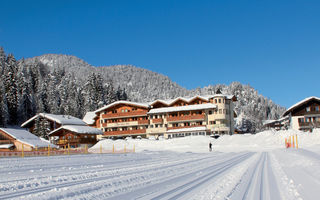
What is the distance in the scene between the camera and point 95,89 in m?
96.5

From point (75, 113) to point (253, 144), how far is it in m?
57.5

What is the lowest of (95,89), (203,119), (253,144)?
(253,144)

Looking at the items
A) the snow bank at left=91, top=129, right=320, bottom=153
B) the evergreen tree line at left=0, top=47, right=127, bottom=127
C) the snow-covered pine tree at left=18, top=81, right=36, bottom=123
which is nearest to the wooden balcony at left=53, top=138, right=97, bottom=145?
the snow bank at left=91, top=129, right=320, bottom=153

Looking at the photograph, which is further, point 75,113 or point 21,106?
point 75,113

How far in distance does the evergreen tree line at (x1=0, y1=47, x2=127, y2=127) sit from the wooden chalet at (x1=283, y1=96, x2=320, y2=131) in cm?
5128

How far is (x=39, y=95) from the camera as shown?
88125 millimetres

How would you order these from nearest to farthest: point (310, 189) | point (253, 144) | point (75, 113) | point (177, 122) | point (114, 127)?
point (310, 189), point (253, 144), point (177, 122), point (114, 127), point (75, 113)

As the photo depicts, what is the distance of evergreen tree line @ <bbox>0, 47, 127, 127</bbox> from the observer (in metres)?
77.4

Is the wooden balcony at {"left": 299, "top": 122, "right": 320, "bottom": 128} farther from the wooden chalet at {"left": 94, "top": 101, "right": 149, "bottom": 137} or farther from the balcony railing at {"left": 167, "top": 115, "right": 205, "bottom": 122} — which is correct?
the wooden chalet at {"left": 94, "top": 101, "right": 149, "bottom": 137}

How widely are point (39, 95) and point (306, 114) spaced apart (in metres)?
69.0

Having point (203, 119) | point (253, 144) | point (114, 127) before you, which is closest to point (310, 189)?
point (253, 144)

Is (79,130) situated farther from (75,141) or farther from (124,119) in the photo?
(124,119)

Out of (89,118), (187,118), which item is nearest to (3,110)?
(89,118)

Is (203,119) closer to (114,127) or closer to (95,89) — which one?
(114,127)
